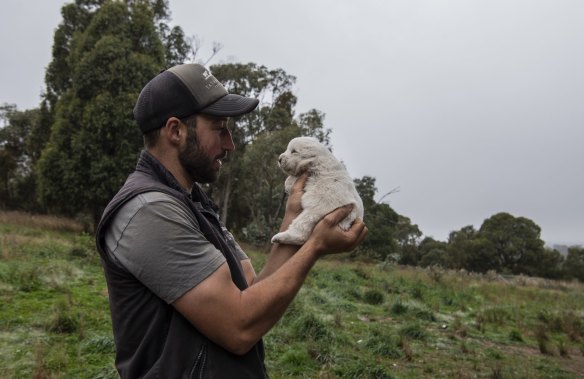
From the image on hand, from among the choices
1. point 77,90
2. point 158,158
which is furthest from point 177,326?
point 77,90

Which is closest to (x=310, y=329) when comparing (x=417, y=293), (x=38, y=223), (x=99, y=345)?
(x=99, y=345)

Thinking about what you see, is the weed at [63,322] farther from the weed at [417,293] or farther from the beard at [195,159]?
the weed at [417,293]

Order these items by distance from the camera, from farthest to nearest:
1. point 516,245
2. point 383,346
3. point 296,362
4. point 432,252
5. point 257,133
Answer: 1. point 432,252
2. point 516,245
3. point 257,133
4. point 383,346
5. point 296,362

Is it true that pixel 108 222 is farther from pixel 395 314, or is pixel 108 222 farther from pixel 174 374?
pixel 395 314

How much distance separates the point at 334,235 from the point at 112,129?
21.8 metres

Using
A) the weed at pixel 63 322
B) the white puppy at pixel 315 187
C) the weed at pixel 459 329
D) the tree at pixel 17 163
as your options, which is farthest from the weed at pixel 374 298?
the tree at pixel 17 163

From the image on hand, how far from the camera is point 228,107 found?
209 centimetres

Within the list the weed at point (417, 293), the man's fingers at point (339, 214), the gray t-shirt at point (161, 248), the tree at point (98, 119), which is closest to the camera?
the gray t-shirt at point (161, 248)

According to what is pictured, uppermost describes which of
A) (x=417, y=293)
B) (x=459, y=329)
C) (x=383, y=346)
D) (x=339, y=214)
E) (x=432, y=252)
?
(x=432, y=252)

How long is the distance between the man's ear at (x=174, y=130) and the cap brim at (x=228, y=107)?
4.3 inches

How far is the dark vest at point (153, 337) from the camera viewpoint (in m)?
1.73

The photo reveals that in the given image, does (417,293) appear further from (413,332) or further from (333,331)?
(333,331)

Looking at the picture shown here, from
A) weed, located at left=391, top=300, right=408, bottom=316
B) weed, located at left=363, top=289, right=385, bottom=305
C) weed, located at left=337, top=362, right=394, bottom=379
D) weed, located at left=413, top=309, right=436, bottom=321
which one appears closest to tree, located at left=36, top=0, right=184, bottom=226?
weed, located at left=363, top=289, right=385, bottom=305

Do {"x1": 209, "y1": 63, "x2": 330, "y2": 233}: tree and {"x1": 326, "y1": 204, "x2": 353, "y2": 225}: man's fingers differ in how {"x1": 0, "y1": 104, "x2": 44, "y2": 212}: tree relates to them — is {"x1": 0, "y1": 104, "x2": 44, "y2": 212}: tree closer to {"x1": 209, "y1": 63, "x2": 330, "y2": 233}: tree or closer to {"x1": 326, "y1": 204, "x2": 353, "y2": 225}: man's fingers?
{"x1": 209, "y1": 63, "x2": 330, "y2": 233}: tree
